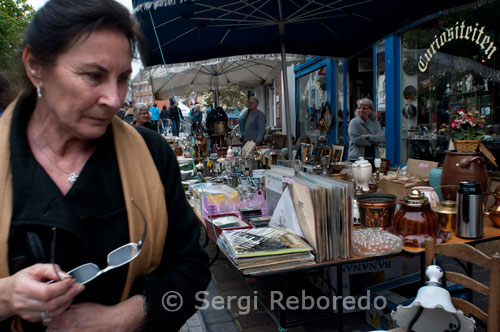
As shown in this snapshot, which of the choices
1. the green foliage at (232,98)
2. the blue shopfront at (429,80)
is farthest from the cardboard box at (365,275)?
the green foliage at (232,98)

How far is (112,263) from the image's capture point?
101cm

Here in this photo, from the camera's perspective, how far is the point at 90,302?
1.09m

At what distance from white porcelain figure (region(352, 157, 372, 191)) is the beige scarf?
2153 millimetres

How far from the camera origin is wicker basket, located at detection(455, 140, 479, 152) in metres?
2.71

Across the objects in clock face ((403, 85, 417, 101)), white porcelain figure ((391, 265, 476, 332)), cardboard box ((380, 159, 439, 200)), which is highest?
clock face ((403, 85, 417, 101))

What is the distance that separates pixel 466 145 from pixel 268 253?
1726 millimetres

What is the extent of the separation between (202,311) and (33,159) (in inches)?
101

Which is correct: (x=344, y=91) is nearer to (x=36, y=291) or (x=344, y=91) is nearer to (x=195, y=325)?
(x=195, y=325)

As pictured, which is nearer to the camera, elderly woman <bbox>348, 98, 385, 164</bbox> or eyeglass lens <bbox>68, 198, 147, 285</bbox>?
eyeglass lens <bbox>68, 198, 147, 285</bbox>

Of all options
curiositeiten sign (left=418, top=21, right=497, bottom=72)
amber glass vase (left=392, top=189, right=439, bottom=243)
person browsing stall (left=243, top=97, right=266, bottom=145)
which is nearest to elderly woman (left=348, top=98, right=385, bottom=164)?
curiositeiten sign (left=418, top=21, right=497, bottom=72)

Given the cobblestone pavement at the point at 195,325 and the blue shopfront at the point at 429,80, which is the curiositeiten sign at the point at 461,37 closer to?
the blue shopfront at the point at 429,80

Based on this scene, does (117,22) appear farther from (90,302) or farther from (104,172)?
(90,302)

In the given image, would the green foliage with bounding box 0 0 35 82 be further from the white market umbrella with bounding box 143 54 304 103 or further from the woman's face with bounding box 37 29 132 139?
the white market umbrella with bounding box 143 54 304 103

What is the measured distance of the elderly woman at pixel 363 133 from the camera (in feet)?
19.2
